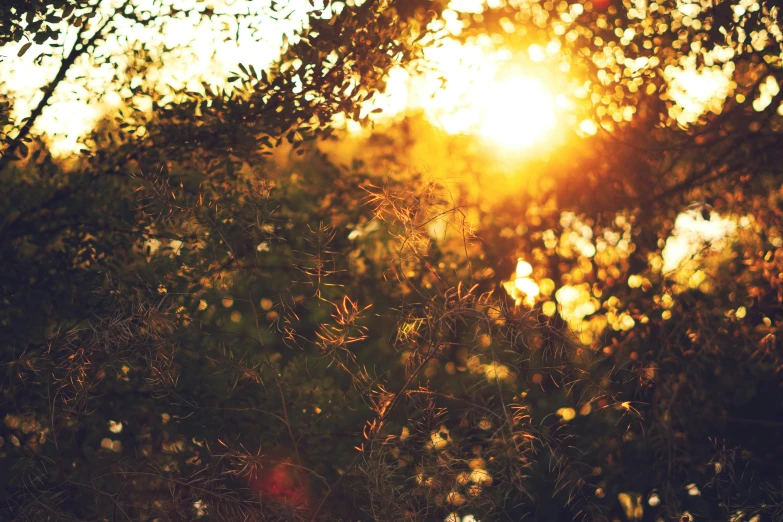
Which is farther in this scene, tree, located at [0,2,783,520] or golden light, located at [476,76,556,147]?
golden light, located at [476,76,556,147]

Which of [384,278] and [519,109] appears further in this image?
[519,109]

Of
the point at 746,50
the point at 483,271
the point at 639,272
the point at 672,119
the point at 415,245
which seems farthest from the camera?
the point at 483,271

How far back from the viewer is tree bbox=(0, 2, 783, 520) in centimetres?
487

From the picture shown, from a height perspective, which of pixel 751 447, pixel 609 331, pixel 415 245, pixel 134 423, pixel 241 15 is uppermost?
pixel 241 15

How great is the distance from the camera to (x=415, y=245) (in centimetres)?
409

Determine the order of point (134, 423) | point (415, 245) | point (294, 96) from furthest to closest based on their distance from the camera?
point (134, 423) → point (294, 96) → point (415, 245)

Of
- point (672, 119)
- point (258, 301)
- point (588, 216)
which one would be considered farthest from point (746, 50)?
point (258, 301)

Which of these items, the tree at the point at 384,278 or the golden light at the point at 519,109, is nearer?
the tree at the point at 384,278

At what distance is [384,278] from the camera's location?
5918 mm

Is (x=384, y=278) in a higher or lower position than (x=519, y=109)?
lower

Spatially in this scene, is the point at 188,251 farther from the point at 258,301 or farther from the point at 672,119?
the point at 672,119

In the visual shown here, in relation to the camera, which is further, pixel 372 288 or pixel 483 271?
pixel 372 288

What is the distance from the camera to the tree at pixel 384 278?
192 inches

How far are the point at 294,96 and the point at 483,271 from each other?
11.0 feet
